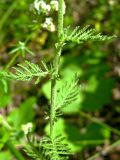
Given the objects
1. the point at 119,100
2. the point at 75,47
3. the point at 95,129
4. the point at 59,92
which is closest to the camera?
the point at 59,92

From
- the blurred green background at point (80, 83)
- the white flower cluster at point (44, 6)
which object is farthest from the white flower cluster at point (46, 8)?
the blurred green background at point (80, 83)

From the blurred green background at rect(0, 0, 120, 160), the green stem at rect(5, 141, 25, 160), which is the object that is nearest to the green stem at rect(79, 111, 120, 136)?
the blurred green background at rect(0, 0, 120, 160)

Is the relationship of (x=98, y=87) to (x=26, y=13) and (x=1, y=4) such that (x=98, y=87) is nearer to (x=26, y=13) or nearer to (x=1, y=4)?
(x=26, y=13)

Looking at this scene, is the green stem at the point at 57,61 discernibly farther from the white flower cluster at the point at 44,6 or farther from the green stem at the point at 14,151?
the green stem at the point at 14,151

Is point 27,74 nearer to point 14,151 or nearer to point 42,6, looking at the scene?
point 42,6

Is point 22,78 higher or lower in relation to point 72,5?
lower

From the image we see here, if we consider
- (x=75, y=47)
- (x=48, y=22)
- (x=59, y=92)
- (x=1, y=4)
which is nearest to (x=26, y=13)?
(x=1, y=4)

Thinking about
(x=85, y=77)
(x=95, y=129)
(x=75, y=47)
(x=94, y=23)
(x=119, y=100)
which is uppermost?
(x=94, y=23)

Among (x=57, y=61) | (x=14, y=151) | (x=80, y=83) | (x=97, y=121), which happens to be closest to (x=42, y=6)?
(x=57, y=61)
